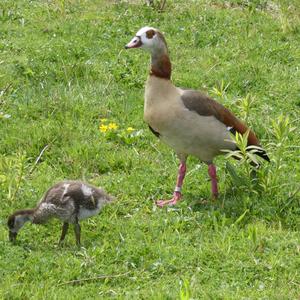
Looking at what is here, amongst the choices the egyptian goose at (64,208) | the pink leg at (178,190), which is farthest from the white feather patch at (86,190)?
the pink leg at (178,190)

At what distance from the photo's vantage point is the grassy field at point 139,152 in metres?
6.50

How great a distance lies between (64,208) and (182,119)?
147cm

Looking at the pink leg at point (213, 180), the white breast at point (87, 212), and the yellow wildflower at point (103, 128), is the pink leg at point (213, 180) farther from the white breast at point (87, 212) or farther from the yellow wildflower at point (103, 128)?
the yellow wildflower at point (103, 128)

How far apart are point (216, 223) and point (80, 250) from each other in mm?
1242

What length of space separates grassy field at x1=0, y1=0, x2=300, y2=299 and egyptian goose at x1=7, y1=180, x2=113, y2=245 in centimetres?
20

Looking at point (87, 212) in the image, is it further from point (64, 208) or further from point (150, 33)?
point (150, 33)

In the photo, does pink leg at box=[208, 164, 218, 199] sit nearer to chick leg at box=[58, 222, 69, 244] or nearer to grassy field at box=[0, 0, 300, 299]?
grassy field at box=[0, 0, 300, 299]

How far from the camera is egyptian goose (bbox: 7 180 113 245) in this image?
22.5 feet

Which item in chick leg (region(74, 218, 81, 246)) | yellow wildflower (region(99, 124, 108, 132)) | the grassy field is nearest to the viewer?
the grassy field

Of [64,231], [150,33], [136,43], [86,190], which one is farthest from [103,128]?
[64,231]

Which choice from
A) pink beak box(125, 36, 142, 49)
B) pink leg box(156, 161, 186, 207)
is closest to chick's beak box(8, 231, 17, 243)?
pink leg box(156, 161, 186, 207)

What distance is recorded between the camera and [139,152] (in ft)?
29.2

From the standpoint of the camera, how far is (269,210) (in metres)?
7.48

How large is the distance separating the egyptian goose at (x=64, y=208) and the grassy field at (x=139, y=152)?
7.9 inches
